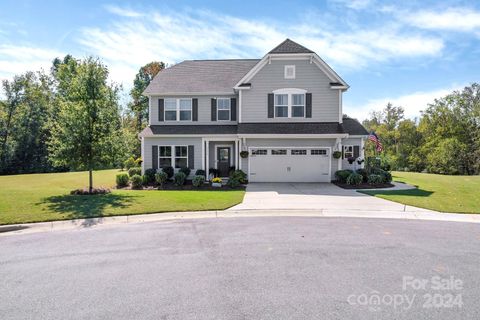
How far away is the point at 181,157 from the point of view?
19125 mm

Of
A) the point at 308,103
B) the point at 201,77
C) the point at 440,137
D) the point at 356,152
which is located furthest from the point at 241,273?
the point at 440,137

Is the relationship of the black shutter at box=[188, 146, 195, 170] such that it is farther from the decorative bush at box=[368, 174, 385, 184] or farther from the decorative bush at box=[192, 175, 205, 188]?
the decorative bush at box=[368, 174, 385, 184]

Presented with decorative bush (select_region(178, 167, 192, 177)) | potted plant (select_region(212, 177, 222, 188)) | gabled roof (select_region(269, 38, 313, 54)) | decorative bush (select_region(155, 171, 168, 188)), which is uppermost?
gabled roof (select_region(269, 38, 313, 54))

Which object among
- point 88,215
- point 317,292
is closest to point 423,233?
point 317,292

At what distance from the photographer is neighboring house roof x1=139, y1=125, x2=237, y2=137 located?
1878cm

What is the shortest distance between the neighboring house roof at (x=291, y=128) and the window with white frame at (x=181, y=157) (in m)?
3.85

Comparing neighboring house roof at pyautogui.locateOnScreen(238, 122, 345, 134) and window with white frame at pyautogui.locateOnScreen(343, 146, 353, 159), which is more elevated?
neighboring house roof at pyautogui.locateOnScreen(238, 122, 345, 134)

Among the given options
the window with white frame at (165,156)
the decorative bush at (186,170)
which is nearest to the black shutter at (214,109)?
the window with white frame at (165,156)

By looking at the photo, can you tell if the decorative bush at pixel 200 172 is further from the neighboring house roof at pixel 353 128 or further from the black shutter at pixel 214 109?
the neighboring house roof at pixel 353 128

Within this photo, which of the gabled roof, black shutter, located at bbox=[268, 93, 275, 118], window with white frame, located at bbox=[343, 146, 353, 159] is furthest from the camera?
window with white frame, located at bbox=[343, 146, 353, 159]

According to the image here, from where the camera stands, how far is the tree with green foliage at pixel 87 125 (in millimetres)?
13289

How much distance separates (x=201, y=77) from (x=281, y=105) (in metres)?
6.35

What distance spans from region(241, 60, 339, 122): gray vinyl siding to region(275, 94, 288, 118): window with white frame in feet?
1.06

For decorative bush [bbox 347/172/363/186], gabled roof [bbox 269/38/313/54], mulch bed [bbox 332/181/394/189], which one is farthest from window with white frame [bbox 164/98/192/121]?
decorative bush [bbox 347/172/363/186]
